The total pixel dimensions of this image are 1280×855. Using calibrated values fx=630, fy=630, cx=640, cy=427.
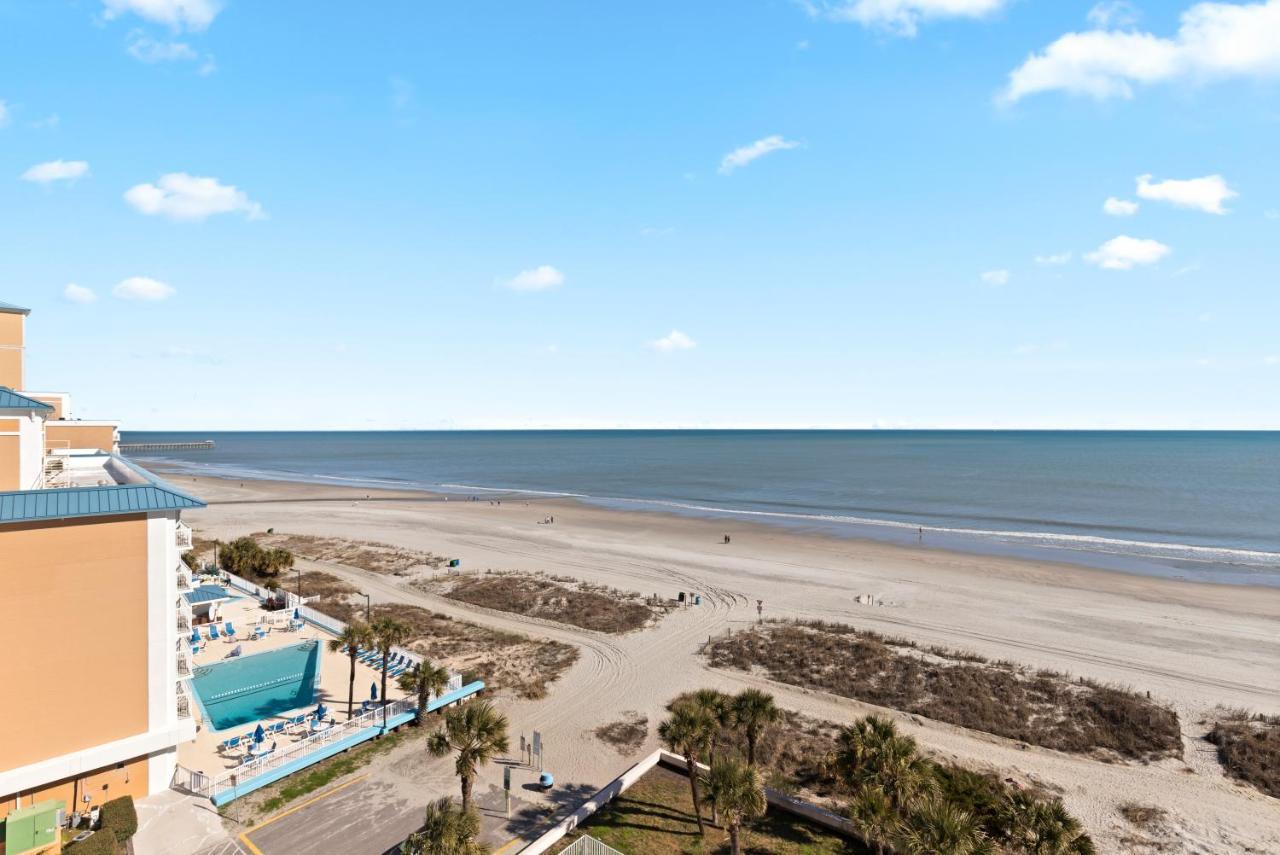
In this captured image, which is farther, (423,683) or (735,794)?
(423,683)

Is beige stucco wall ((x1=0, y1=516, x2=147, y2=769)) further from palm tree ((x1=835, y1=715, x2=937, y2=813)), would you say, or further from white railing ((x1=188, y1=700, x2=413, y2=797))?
palm tree ((x1=835, y1=715, x2=937, y2=813))

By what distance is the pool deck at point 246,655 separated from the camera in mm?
21984

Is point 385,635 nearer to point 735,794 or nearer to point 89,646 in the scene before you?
point 89,646

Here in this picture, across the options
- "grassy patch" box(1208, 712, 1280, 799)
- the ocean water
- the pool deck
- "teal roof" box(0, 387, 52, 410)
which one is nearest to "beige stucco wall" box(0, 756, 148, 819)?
the pool deck

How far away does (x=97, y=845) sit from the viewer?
51.5ft

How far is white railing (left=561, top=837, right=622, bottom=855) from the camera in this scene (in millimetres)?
17375

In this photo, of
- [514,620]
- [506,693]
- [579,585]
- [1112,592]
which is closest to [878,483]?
[1112,592]

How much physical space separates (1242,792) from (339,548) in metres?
64.2

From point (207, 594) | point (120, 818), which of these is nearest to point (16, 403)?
point (120, 818)

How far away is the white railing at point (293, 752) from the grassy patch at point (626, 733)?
8070 millimetres

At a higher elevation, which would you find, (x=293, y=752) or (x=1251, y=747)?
(x=293, y=752)

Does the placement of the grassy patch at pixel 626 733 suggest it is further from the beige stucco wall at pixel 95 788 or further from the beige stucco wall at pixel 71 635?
the beige stucco wall at pixel 71 635

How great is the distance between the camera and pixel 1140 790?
71.3ft

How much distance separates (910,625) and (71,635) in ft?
130
